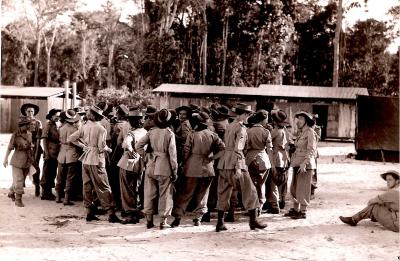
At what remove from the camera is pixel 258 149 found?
8039mm

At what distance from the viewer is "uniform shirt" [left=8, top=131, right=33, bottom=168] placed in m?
8.88

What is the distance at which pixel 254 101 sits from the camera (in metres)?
30.2

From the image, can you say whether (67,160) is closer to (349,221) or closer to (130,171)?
(130,171)

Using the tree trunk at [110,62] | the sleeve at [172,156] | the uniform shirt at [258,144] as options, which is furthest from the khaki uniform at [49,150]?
the tree trunk at [110,62]

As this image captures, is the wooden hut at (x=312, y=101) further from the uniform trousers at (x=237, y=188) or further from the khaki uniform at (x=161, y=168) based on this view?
the khaki uniform at (x=161, y=168)

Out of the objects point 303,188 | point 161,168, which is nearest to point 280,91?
point 303,188

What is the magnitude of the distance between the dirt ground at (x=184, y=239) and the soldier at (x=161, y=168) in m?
0.33

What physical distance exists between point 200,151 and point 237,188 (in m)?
0.82

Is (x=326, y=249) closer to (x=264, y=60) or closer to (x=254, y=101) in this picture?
(x=254, y=101)

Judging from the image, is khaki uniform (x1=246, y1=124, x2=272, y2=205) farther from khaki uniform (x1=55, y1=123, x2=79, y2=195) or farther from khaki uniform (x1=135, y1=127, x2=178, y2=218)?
khaki uniform (x1=55, y1=123, x2=79, y2=195)

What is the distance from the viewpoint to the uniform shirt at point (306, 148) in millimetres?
8230

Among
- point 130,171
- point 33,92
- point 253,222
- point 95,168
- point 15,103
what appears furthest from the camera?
point 33,92

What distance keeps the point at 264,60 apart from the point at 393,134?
2568 centimetres

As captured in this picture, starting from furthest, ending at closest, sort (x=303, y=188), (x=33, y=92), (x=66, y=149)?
(x=33, y=92)
(x=66, y=149)
(x=303, y=188)
